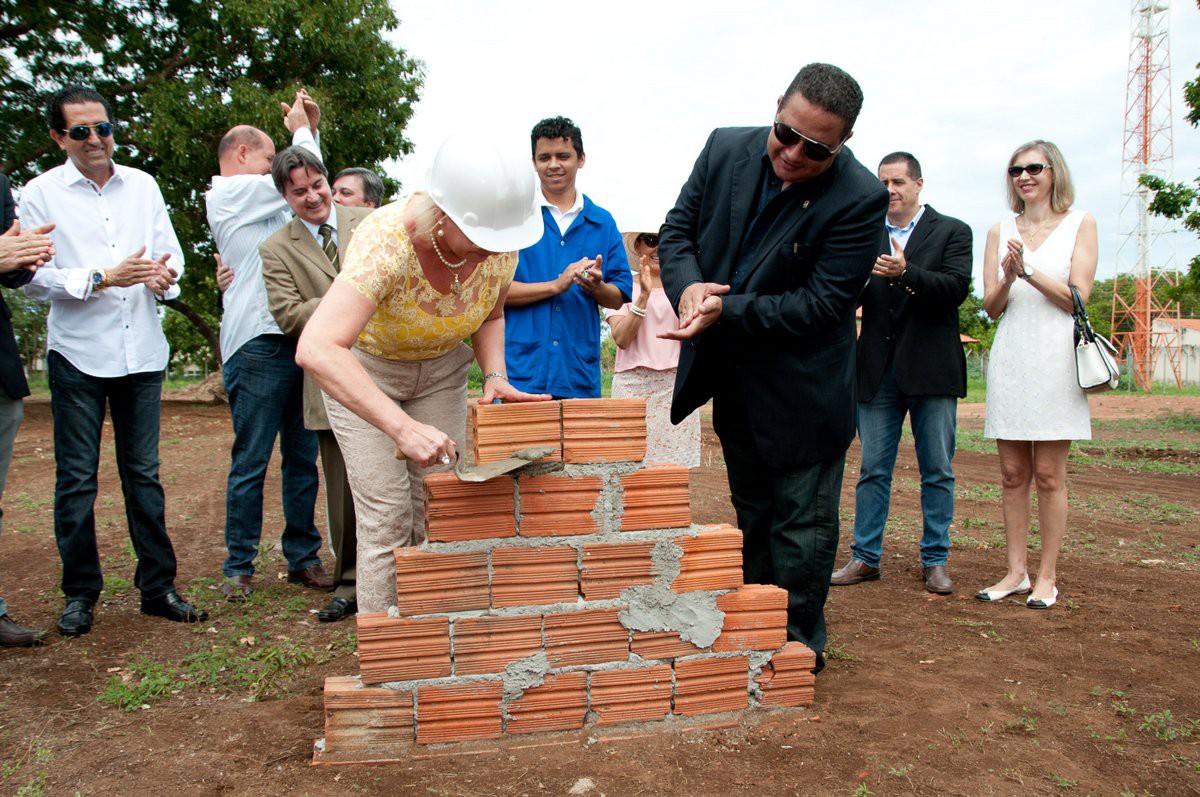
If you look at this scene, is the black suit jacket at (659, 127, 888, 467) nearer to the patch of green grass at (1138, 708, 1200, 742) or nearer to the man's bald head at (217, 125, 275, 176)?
the patch of green grass at (1138, 708, 1200, 742)

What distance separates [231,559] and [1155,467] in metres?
10.1

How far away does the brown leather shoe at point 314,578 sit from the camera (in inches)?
186

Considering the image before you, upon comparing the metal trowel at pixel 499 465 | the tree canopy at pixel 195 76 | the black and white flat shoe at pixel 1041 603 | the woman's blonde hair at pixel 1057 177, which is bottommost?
the black and white flat shoe at pixel 1041 603

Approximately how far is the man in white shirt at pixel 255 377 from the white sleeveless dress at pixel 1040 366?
141 inches

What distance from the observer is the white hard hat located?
2.59 m

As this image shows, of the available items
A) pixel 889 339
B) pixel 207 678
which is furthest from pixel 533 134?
pixel 207 678

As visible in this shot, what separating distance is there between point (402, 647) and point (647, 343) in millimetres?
3274

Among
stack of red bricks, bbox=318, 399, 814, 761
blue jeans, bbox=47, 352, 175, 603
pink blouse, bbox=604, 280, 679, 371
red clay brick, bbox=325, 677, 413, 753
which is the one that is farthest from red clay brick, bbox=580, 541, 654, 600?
pink blouse, bbox=604, 280, 679, 371

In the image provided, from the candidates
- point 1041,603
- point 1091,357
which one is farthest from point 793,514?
point 1091,357

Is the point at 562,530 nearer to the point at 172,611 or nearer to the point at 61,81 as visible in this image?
the point at 172,611

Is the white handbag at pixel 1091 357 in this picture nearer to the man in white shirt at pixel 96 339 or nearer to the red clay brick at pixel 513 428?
the red clay brick at pixel 513 428

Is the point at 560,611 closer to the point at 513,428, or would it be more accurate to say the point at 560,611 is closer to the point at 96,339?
the point at 513,428

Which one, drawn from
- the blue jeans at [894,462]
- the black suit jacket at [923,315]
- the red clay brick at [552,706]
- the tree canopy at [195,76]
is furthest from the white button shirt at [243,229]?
the tree canopy at [195,76]

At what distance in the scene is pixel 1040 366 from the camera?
14.0 ft
